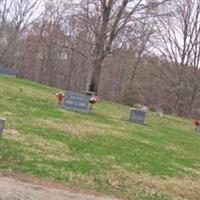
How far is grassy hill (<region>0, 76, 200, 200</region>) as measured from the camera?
9.17 metres

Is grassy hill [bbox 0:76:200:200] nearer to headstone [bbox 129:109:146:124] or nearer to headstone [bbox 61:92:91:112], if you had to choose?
headstone [bbox 61:92:91:112]

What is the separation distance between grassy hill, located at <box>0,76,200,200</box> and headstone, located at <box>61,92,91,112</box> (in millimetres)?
1094

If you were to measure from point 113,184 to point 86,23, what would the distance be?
21.4 metres

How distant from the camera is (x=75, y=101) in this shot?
18.9 meters

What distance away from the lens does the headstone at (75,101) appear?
18688 mm

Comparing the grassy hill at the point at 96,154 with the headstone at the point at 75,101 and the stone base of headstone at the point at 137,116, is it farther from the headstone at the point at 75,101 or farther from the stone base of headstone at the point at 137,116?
the stone base of headstone at the point at 137,116

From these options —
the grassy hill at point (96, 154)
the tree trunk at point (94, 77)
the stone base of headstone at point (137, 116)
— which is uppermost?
the tree trunk at point (94, 77)

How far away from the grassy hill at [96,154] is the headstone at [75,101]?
1094 millimetres

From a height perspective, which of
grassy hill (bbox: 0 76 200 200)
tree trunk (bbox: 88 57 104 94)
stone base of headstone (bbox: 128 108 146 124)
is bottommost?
grassy hill (bbox: 0 76 200 200)

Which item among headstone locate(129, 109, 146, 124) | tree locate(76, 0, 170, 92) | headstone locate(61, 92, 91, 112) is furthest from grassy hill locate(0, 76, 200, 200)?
tree locate(76, 0, 170, 92)

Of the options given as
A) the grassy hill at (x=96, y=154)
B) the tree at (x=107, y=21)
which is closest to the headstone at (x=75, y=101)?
the grassy hill at (x=96, y=154)

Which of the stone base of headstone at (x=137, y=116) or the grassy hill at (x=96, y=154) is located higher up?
→ the stone base of headstone at (x=137, y=116)

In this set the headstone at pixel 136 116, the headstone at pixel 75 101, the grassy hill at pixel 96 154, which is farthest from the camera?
the headstone at pixel 136 116

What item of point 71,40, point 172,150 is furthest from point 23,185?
point 71,40
